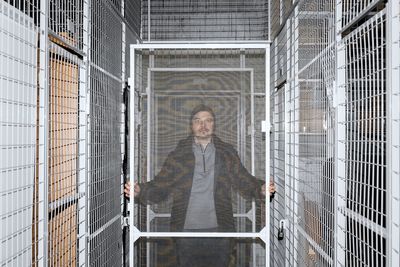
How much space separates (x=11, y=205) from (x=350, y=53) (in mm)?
1161

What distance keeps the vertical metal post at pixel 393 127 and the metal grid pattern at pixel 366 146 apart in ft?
0.09

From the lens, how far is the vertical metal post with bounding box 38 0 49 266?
5.34 feet

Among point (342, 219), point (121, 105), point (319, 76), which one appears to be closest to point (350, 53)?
point (319, 76)

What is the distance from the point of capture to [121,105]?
2922 mm

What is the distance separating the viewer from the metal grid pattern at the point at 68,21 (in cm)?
185

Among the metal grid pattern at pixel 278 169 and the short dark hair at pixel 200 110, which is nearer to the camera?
the short dark hair at pixel 200 110

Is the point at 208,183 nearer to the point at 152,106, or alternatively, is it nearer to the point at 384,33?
the point at 152,106

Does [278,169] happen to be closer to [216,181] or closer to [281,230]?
[281,230]

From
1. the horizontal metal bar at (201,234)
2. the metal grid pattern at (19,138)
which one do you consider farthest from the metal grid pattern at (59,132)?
the horizontal metal bar at (201,234)

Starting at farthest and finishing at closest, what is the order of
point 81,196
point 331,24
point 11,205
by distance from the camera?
point 81,196, point 331,24, point 11,205

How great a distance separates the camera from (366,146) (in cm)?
134

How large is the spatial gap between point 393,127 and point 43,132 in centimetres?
114

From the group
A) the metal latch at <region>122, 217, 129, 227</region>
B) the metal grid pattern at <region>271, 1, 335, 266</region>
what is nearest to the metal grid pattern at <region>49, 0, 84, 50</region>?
the metal grid pattern at <region>271, 1, 335, 266</region>

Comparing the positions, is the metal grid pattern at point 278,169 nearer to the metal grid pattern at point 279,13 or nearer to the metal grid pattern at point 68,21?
the metal grid pattern at point 279,13
